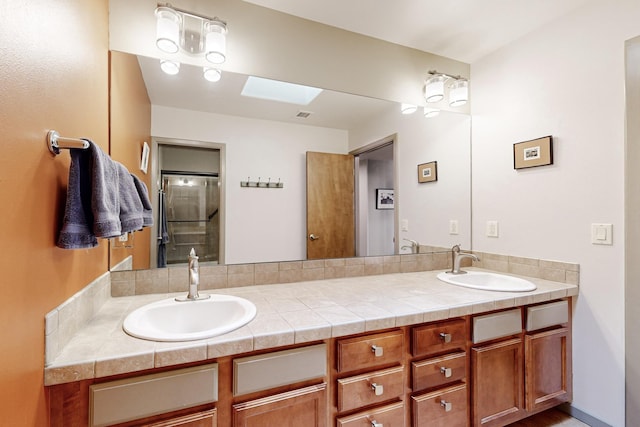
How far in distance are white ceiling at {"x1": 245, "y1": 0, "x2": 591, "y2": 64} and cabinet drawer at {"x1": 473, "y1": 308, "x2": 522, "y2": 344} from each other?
1.77 metres

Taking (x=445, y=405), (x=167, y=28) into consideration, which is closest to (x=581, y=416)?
(x=445, y=405)

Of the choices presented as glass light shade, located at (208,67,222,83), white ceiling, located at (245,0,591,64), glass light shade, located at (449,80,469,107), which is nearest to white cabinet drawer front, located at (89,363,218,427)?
glass light shade, located at (208,67,222,83)

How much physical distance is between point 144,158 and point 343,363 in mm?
1435

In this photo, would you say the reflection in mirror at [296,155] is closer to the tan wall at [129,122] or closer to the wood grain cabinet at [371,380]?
the tan wall at [129,122]

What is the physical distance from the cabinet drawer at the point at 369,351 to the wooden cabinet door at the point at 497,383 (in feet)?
1.63

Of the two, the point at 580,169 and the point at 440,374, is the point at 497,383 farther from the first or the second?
the point at 580,169

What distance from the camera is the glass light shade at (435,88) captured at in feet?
7.04

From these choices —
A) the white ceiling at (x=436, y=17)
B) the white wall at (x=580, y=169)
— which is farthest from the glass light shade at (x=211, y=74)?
the white wall at (x=580, y=169)

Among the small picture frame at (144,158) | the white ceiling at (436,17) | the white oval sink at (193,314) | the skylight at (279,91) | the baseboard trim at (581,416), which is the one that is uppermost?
the white ceiling at (436,17)

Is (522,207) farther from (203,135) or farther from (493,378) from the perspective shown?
(203,135)

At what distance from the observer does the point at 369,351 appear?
1.21 m

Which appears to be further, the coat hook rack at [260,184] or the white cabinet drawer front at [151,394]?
the coat hook rack at [260,184]

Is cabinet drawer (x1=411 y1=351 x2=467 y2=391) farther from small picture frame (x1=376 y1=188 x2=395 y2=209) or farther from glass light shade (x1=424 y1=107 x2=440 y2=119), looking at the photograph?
glass light shade (x1=424 y1=107 x2=440 y2=119)

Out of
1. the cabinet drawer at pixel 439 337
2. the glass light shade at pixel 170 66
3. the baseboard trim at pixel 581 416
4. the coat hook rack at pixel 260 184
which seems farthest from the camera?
the coat hook rack at pixel 260 184
